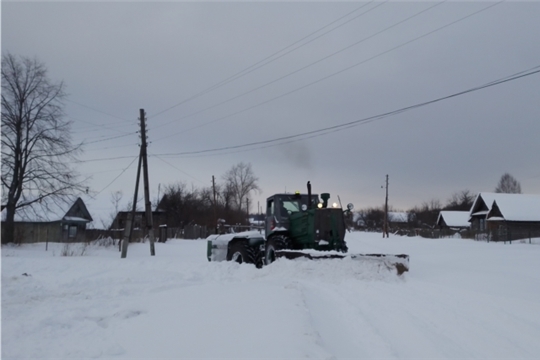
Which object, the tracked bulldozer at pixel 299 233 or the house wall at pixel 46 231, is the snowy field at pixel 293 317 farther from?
the house wall at pixel 46 231

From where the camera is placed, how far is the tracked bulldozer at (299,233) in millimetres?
12594

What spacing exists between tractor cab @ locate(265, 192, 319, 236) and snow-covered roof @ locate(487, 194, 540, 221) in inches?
1631

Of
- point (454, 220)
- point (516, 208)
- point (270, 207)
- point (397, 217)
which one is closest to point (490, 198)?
point (516, 208)

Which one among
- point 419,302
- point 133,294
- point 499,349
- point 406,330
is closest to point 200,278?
point 133,294

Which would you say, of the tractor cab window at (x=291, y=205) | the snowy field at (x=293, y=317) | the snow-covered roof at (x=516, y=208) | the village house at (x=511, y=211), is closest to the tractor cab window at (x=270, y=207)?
the tractor cab window at (x=291, y=205)

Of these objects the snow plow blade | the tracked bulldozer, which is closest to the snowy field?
the snow plow blade

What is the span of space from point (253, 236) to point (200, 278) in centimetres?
355

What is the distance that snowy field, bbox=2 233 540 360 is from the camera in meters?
5.49

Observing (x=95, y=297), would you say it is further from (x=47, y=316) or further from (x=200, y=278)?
(x=200, y=278)

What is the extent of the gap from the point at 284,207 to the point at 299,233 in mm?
1176

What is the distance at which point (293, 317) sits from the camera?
6.43 meters

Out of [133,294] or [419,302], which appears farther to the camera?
[133,294]

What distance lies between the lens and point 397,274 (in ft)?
36.0

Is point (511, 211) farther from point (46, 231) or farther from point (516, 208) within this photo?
point (46, 231)
